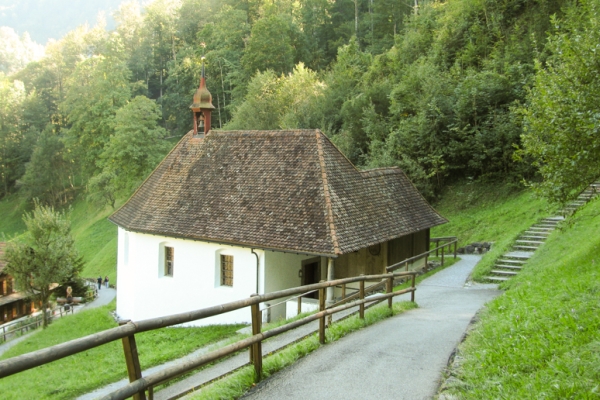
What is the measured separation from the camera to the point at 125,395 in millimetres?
4020

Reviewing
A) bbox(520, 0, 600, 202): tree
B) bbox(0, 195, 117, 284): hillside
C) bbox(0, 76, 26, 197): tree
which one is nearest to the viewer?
bbox(520, 0, 600, 202): tree

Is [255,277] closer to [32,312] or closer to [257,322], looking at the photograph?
[257,322]

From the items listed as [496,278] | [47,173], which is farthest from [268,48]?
[496,278]

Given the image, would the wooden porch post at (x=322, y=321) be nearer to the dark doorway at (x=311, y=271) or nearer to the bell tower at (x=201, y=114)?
the dark doorway at (x=311, y=271)

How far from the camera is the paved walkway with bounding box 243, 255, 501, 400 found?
5.71 m

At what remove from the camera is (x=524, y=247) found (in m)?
20.0

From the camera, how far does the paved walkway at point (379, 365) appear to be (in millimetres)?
5713

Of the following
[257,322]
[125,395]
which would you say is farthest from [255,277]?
[125,395]

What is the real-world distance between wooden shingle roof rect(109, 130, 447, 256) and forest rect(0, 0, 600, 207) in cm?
529

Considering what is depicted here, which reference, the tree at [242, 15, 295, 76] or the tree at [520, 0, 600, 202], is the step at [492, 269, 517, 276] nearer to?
the tree at [520, 0, 600, 202]

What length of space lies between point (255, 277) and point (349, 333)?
31.6 feet

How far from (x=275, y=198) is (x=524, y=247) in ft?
31.0

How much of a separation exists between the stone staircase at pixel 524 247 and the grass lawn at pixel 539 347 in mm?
7939

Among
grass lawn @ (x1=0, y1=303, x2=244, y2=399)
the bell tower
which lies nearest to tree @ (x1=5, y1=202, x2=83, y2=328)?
the bell tower
